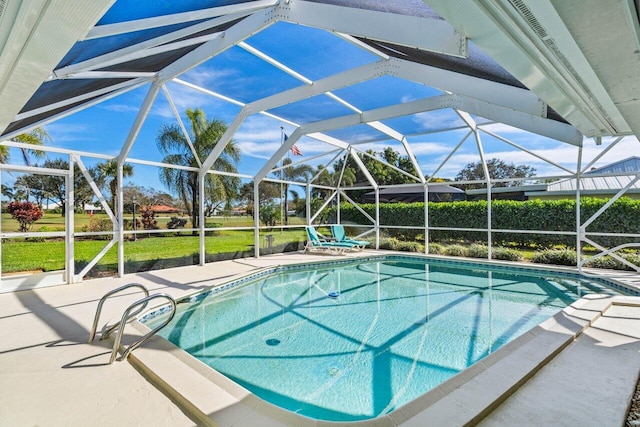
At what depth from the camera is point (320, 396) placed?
3.43 m

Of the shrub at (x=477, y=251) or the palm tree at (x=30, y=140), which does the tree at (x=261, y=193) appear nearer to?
the palm tree at (x=30, y=140)

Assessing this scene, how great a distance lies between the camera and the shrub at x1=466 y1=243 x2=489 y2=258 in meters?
11.3

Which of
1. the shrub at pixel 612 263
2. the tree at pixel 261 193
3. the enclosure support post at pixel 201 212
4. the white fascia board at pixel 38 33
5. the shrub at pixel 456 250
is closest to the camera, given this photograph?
the white fascia board at pixel 38 33

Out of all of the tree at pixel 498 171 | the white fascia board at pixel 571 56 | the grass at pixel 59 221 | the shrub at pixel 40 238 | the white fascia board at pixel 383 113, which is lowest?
the shrub at pixel 40 238

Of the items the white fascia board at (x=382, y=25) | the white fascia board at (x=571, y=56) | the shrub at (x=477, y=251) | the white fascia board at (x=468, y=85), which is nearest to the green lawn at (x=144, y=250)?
the shrub at (x=477, y=251)

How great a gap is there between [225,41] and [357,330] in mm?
5049

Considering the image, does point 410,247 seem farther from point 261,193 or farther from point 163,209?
point 163,209

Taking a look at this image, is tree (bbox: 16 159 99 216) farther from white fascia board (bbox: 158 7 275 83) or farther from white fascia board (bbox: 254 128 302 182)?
white fascia board (bbox: 254 128 302 182)

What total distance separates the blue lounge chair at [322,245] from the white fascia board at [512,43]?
9752 mm

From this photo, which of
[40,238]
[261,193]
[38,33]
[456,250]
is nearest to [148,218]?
[40,238]

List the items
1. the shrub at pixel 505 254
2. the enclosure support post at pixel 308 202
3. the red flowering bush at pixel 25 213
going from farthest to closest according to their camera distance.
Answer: the enclosure support post at pixel 308 202 < the shrub at pixel 505 254 < the red flowering bush at pixel 25 213

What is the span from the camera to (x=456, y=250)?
11.8 metres

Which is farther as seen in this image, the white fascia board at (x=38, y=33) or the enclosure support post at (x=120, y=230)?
the enclosure support post at (x=120, y=230)

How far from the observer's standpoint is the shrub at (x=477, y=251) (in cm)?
1130
